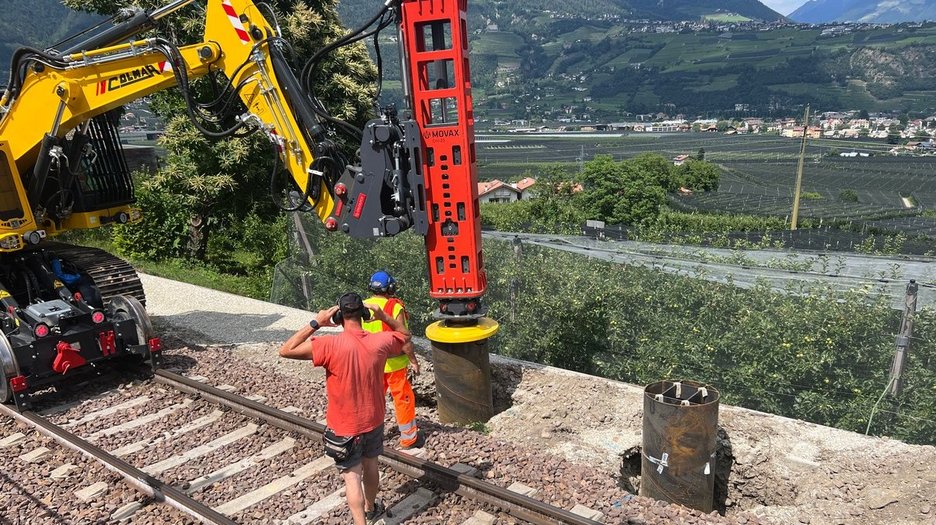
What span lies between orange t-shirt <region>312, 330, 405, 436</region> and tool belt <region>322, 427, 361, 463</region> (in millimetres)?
39

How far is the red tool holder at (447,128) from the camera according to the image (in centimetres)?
673

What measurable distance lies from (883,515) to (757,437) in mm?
1442

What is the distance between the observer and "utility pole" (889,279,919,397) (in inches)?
283

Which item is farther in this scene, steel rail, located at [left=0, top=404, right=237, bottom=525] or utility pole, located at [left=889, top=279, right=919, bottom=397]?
utility pole, located at [left=889, top=279, right=919, bottom=397]

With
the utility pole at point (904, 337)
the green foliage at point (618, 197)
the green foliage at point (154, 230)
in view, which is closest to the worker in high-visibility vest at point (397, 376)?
the utility pole at point (904, 337)

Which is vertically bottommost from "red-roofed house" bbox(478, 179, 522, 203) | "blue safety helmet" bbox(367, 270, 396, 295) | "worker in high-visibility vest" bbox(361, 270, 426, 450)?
"red-roofed house" bbox(478, 179, 522, 203)

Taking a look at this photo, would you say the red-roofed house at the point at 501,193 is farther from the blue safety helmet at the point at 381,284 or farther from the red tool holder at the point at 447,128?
the blue safety helmet at the point at 381,284

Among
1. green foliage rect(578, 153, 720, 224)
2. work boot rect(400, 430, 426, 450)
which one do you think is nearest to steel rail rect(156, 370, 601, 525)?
work boot rect(400, 430, 426, 450)

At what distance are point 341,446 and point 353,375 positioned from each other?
0.54 meters

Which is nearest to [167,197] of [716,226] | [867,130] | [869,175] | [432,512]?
[432,512]

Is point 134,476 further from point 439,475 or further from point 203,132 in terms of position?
point 203,132

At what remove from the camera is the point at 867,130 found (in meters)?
120

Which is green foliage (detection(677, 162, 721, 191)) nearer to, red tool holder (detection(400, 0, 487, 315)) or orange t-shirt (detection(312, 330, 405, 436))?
red tool holder (detection(400, 0, 487, 315))

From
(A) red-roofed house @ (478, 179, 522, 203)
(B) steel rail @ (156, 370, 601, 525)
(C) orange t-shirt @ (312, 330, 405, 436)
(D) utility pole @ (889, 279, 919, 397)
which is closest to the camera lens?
(C) orange t-shirt @ (312, 330, 405, 436)
